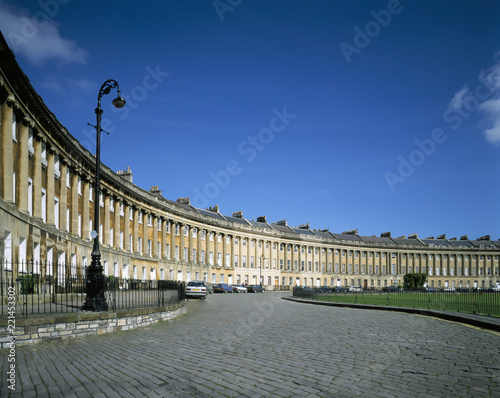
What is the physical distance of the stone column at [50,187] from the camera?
2741 centimetres

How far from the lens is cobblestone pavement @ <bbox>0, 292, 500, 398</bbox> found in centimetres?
669

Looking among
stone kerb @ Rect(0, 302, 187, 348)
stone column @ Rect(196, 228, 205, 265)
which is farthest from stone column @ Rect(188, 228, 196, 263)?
stone kerb @ Rect(0, 302, 187, 348)

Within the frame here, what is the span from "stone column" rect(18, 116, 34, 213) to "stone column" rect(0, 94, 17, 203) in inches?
64.2

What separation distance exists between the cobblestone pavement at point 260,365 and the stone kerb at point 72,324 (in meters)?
0.30

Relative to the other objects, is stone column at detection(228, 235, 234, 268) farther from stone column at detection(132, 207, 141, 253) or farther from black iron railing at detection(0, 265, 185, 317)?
black iron railing at detection(0, 265, 185, 317)

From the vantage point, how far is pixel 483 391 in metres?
6.71

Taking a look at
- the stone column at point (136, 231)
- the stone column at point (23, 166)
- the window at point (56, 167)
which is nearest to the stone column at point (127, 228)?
the stone column at point (136, 231)

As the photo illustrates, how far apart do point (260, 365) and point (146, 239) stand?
156 feet

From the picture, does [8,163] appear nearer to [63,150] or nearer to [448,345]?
[63,150]

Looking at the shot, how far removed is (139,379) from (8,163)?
1693cm

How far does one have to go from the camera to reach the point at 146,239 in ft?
178

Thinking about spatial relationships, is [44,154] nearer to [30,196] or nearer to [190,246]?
[30,196]

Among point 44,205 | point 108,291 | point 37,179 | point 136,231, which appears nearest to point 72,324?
point 108,291

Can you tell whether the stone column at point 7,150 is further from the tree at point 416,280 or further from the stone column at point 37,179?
the tree at point 416,280
